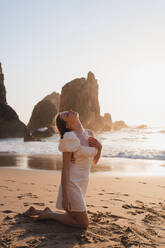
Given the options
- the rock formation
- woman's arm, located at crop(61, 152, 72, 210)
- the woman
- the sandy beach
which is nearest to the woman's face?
the woman

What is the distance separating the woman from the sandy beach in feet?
0.48

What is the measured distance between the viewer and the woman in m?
3.15

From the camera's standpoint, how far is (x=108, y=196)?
5035 mm

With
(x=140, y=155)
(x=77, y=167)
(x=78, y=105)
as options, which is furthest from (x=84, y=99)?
(x=77, y=167)

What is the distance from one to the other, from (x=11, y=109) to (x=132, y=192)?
4648 cm

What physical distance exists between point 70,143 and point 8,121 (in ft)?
151

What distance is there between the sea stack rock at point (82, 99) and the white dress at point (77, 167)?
202ft

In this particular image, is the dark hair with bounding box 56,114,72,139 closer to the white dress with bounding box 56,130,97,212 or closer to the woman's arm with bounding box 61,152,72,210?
the white dress with bounding box 56,130,97,212

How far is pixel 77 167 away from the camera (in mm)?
3289

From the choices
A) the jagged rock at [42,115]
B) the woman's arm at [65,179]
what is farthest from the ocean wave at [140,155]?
the jagged rock at [42,115]

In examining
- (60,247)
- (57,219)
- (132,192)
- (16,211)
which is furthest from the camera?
(132,192)

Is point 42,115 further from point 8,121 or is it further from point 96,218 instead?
point 96,218

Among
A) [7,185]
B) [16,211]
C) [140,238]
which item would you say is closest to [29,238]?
[16,211]

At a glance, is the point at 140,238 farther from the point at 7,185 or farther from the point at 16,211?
the point at 7,185
